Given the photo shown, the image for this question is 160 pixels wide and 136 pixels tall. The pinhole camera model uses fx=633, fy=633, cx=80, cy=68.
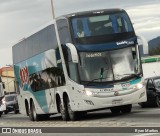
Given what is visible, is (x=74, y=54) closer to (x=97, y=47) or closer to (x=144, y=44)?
(x=97, y=47)

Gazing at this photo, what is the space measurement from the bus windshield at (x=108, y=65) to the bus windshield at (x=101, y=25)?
0.76 meters

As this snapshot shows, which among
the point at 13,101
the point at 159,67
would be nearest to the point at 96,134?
the point at 13,101

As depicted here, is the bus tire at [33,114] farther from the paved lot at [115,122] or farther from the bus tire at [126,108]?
the bus tire at [126,108]

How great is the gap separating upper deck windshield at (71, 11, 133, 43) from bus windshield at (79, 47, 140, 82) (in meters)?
0.70

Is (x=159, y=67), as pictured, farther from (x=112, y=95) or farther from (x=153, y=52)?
(x=153, y=52)

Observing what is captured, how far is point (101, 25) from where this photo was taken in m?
23.2

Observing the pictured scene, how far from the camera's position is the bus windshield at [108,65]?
74.6 feet

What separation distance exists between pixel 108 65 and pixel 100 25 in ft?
5.05

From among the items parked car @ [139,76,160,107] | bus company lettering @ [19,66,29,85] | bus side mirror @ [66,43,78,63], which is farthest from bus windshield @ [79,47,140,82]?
bus company lettering @ [19,66,29,85]

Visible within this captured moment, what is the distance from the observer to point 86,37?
75.3ft

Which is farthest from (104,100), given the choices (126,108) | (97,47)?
(126,108)

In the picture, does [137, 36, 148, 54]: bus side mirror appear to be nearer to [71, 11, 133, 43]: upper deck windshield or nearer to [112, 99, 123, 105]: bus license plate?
[71, 11, 133, 43]: upper deck windshield

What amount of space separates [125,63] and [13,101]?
29.8 metres

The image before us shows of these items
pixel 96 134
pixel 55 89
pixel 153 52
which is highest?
pixel 153 52
